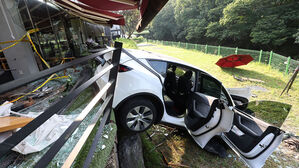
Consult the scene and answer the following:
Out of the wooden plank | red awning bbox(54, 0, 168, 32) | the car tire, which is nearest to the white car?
the car tire

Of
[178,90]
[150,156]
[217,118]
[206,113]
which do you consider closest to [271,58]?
[178,90]

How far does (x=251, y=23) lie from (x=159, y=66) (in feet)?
79.7

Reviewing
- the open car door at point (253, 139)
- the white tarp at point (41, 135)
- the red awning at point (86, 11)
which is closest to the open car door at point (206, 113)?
the open car door at point (253, 139)

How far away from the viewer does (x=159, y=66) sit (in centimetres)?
301

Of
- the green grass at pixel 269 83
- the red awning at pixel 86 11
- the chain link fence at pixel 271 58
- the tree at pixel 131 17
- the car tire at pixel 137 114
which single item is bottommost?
the green grass at pixel 269 83

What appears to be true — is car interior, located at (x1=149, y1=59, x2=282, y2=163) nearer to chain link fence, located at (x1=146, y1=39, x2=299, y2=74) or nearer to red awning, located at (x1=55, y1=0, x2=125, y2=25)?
red awning, located at (x1=55, y1=0, x2=125, y2=25)

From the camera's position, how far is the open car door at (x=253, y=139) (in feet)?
6.48

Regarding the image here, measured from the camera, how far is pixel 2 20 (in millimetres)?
3707

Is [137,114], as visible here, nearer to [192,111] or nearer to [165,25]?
[192,111]

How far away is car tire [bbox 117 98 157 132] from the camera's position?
2.55 metres

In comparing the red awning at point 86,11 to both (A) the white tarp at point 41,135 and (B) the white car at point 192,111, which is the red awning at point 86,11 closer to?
(B) the white car at point 192,111

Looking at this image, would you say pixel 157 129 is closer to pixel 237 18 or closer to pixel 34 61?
pixel 34 61

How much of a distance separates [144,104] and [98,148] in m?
1.23

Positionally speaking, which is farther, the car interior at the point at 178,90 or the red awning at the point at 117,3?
the car interior at the point at 178,90
